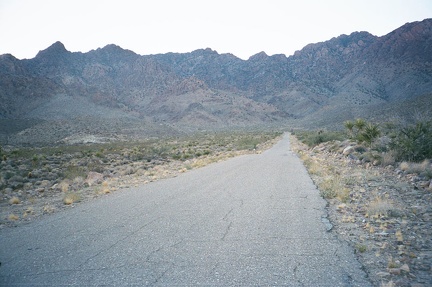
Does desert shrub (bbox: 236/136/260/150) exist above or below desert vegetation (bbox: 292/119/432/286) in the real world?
below

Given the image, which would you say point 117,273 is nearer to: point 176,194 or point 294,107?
point 176,194

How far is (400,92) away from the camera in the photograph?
125125mm

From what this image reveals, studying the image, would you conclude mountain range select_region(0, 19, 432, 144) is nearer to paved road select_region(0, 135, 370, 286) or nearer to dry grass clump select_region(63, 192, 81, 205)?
paved road select_region(0, 135, 370, 286)

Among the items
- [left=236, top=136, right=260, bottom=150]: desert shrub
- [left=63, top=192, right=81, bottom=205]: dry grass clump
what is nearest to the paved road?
[left=63, top=192, right=81, bottom=205]: dry grass clump

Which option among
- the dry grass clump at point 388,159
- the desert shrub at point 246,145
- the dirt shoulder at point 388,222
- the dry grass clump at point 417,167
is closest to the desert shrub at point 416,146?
the dry grass clump at point 388,159

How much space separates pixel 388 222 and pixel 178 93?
144 m

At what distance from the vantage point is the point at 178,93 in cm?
14488

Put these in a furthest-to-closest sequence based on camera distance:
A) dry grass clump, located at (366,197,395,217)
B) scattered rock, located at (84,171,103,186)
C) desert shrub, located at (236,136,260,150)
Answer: desert shrub, located at (236,136,260,150)
scattered rock, located at (84,171,103,186)
dry grass clump, located at (366,197,395,217)

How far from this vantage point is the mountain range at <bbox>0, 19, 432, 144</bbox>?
8562 centimetres

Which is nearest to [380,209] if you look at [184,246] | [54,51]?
[184,246]

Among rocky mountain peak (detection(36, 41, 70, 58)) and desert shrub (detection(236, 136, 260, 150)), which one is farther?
rocky mountain peak (detection(36, 41, 70, 58))

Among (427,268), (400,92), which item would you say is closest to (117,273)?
(427,268)

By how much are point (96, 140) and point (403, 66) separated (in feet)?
534

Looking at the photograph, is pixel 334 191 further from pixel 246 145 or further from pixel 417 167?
pixel 246 145
